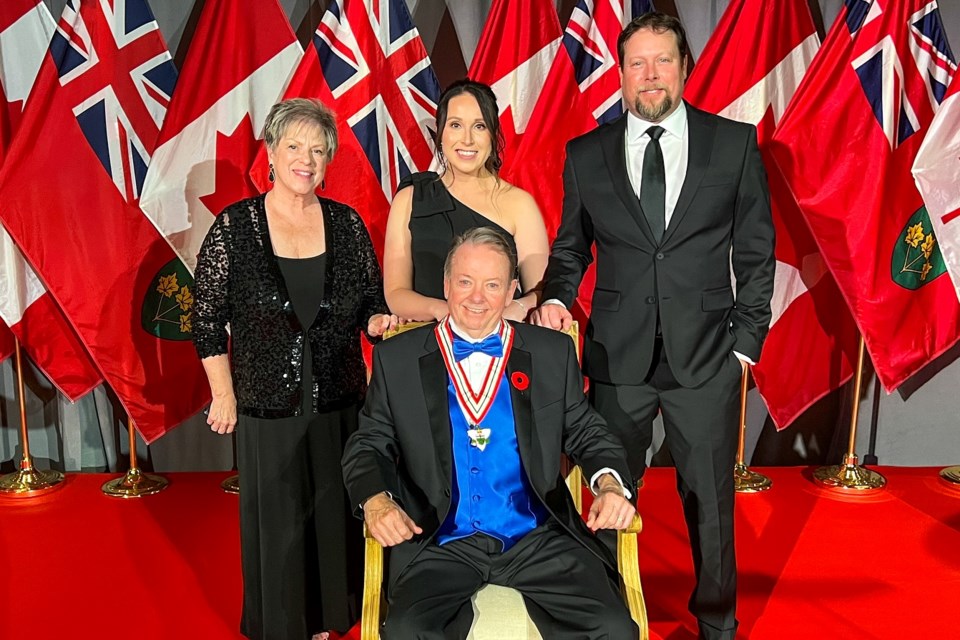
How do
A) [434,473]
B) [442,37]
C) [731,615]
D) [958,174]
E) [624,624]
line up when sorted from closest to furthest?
[624,624], [434,473], [731,615], [958,174], [442,37]

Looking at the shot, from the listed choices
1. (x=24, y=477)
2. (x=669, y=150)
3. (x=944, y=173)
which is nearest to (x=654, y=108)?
(x=669, y=150)

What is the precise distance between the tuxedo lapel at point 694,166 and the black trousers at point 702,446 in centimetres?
42

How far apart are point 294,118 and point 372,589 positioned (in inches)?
58.1

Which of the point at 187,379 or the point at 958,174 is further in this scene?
the point at 187,379

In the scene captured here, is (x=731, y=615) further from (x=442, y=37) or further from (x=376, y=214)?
(x=442, y=37)

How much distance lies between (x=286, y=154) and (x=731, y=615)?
2148mm

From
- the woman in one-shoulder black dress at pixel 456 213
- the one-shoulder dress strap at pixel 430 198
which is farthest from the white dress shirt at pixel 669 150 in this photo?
the one-shoulder dress strap at pixel 430 198

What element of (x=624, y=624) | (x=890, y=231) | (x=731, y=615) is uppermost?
(x=890, y=231)

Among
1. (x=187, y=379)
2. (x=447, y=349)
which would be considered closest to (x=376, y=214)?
(x=187, y=379)

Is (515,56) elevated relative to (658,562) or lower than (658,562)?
elevated

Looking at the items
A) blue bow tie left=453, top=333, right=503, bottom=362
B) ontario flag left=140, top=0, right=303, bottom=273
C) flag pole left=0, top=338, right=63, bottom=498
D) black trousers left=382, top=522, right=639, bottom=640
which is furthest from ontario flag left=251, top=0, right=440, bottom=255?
black trousers left=382, top=522, right=639, bottom=640

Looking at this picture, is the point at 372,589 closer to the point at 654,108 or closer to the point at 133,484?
the point at 654,108

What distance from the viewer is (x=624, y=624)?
2404mm

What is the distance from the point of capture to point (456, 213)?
3092 mm
